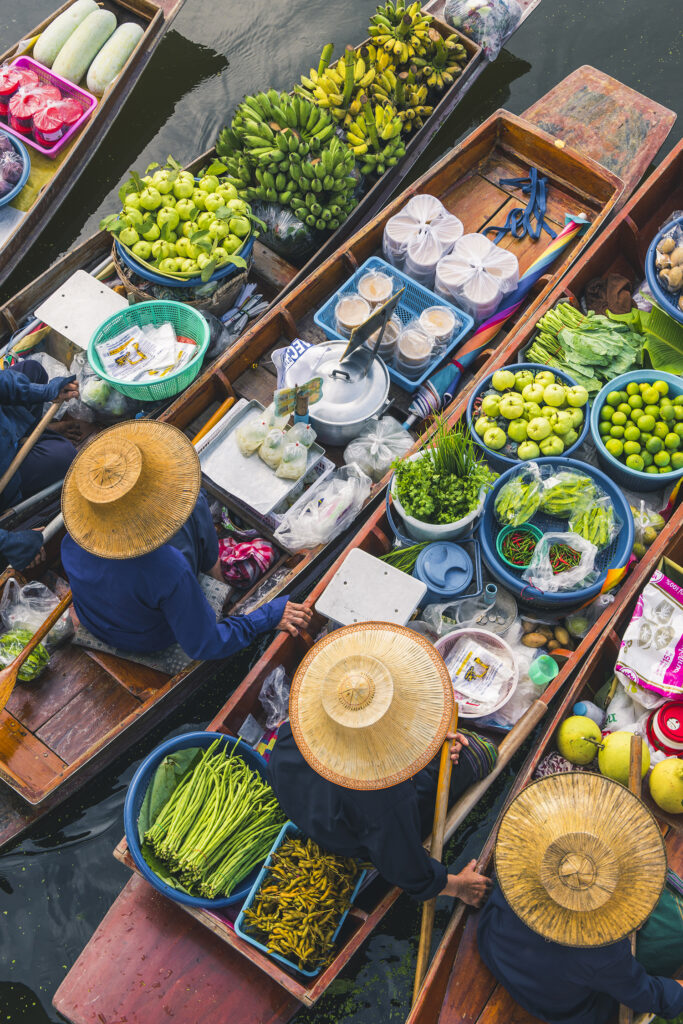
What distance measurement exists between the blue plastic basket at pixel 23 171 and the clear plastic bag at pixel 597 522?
4.62 metres

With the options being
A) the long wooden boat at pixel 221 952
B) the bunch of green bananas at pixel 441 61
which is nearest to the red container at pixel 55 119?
the bunch of green bananas at pixel 441 61

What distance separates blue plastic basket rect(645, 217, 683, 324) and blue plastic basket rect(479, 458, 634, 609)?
99 cm

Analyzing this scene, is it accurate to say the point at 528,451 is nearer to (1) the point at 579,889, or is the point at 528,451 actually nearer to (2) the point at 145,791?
(1) the point at 579,889

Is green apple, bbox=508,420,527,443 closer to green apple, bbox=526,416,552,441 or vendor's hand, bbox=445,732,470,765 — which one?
green apple, bbox=526,416,552,441

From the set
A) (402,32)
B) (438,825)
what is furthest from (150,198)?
(438,825)

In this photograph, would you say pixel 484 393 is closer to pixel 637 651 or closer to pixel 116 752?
pixel 637 651

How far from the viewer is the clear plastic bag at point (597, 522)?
385cm

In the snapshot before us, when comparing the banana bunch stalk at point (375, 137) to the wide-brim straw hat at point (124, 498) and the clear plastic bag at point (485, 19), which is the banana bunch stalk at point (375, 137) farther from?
the wide-brim straw hat at point (124, 498)

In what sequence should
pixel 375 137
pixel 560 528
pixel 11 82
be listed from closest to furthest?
pixel 560 528 → pixel 375 137 → pixel 11 82

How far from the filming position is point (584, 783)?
9.36 feet

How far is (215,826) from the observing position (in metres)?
3.46

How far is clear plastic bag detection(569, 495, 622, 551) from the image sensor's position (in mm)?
3854

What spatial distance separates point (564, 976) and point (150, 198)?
467 cm

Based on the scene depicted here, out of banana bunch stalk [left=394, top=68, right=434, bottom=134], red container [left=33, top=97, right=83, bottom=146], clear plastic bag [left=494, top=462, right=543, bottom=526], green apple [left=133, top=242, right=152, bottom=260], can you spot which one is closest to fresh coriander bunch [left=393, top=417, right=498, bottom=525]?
clear plastic bag [left=494, top=462, right=543, bottom=526]
